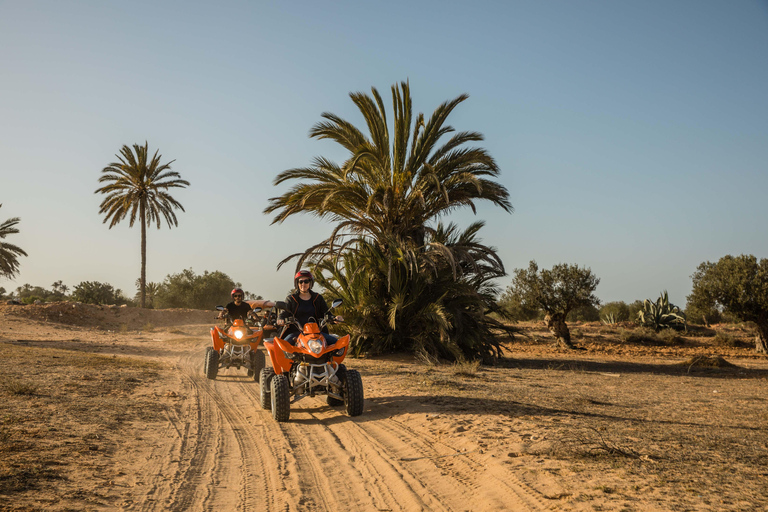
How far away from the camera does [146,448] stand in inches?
227

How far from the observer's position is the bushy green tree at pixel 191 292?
5334cm

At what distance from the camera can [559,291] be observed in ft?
88.2

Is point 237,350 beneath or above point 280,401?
above

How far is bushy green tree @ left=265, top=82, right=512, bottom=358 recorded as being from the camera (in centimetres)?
1528

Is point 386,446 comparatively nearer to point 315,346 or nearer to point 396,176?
point 315,346

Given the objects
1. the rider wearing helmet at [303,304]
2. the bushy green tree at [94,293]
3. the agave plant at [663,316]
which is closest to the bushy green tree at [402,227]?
the rider wearing helmet at [303,304]

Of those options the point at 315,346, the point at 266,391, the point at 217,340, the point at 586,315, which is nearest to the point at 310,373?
the point at 315,346

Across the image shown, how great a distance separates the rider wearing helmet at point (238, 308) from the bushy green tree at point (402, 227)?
3.73m

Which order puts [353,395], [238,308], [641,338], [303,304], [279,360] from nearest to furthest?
[353,395] → [279,360] → [303,304] → [238,308] → [641,338]

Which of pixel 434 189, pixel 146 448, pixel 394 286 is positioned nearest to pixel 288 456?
pixel 146 448

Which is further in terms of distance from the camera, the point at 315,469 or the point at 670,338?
the point at 670,338

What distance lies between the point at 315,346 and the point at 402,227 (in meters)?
9.44

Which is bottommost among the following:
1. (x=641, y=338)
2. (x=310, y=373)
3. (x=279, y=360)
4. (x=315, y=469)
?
(x=641, y=338)

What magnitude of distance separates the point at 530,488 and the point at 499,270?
12.3 m
